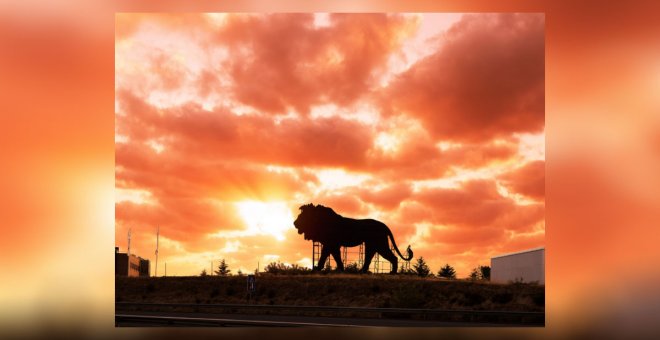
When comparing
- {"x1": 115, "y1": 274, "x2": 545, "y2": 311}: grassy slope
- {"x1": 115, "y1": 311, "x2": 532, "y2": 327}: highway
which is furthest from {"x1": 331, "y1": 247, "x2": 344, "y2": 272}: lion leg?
{"x1": 115, "y1": 311, "x2": 532, "y2": 327}: highway

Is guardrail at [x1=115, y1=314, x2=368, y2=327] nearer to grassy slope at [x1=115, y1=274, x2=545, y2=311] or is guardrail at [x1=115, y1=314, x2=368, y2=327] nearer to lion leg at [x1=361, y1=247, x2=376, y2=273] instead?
grassy slope at [x1=115, y1=274, x2=545, y2=311]

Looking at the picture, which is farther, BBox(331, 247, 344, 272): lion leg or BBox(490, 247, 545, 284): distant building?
BBox(331, 247, 344, 272): lion leg

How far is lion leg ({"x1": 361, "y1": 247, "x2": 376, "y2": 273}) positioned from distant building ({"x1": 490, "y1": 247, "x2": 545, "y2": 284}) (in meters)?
4.10

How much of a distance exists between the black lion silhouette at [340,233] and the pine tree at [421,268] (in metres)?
0.38

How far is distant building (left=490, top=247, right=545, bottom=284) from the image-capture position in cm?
2416

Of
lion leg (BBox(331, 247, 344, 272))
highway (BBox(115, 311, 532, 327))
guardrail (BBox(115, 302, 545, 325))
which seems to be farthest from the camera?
lion leg (BBox(331, 247, 344, 272))

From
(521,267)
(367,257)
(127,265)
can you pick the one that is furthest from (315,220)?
(127,265)

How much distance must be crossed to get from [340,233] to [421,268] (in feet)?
9.14

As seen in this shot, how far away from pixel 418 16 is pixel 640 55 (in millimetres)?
6004

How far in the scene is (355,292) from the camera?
24.1 metres

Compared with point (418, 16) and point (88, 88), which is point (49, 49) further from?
point (418, 16)

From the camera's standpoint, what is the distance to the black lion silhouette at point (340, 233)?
2312 centimetres

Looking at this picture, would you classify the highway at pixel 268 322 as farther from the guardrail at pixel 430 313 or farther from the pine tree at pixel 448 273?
the pine tree at pixel 448 273

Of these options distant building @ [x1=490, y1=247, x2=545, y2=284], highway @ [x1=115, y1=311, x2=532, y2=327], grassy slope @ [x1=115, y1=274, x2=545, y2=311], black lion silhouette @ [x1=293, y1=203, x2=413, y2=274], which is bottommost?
highway @ [x1=115, y1=311, x2=532, y2=327]
